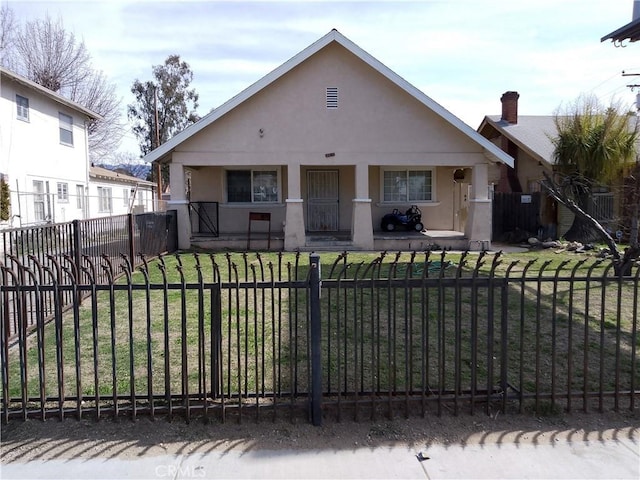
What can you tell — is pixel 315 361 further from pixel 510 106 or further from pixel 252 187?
pixel 510 106

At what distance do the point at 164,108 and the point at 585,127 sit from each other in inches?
1460

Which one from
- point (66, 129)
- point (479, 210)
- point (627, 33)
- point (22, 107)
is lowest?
point (479, 210)

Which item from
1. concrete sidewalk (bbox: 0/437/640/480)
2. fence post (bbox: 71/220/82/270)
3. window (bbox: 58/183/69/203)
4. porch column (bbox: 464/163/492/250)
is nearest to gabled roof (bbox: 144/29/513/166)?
porch column (bbox: 464/163/492/250)

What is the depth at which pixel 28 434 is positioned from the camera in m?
3.77

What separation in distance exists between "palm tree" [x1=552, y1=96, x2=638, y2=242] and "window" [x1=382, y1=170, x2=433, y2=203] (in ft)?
15.6

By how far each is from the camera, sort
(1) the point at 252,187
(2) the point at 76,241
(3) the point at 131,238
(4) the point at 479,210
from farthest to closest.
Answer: (1) the point at 252,187
(4) the point at 479,210
(3) the point at 131,238
(2) the point at 76,241

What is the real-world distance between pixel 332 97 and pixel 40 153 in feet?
42.1

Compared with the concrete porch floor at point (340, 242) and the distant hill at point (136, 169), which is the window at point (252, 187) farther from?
the distant hill at point (136, 169)

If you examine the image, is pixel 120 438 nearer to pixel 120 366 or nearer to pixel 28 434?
pixel 28 434

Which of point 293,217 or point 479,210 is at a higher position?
point 479,210

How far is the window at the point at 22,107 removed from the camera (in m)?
19.0

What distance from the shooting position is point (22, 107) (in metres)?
19.3

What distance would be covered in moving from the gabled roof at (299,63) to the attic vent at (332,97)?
3.85 ft

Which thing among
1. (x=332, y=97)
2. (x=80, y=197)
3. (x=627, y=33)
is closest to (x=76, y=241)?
(x=332, y=97)
